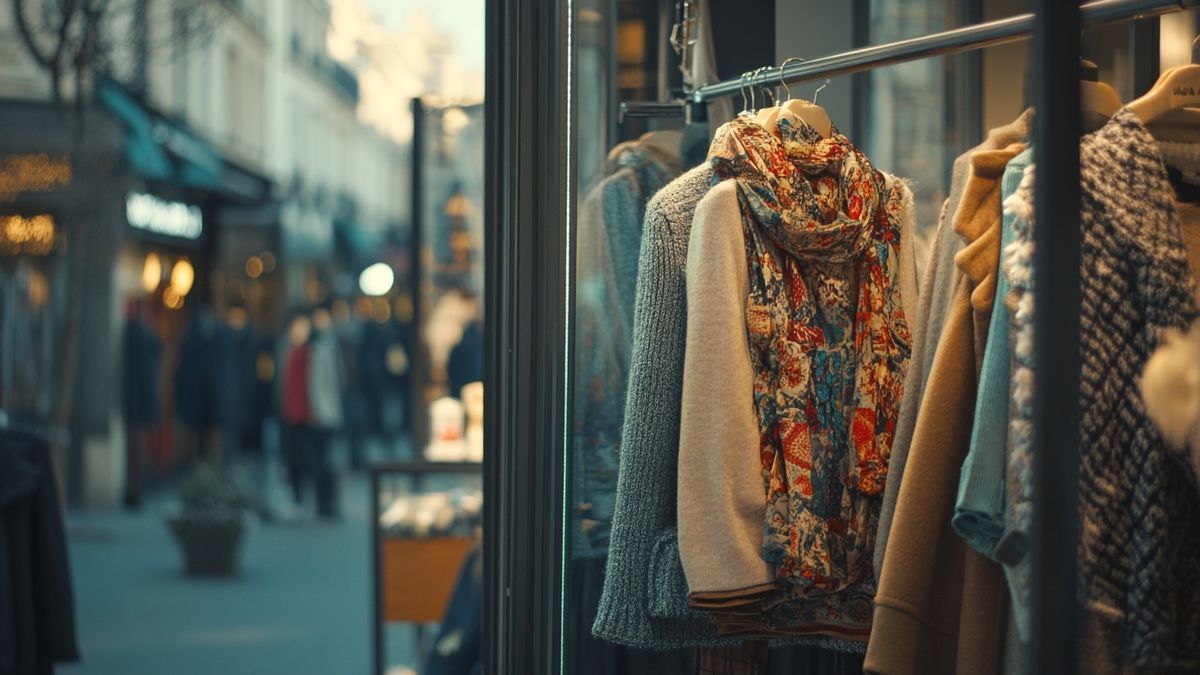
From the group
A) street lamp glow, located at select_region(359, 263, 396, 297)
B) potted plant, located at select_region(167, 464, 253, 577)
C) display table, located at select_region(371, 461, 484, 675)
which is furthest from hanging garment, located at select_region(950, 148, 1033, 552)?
street lamp glow, located at select_region(359, 263, 396, 297)

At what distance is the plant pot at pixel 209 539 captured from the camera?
9219 mm

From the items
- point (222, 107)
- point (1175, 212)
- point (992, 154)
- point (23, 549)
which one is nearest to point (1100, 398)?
point (1175, 212)

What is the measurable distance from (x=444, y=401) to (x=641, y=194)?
393 cm

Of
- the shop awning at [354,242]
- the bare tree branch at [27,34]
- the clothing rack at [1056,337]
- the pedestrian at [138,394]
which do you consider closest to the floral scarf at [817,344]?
the clothing rack at [1056,337]

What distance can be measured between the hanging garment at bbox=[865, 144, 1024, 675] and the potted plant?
7.49m

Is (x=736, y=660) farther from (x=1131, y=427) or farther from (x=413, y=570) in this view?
(x=413, y=570)

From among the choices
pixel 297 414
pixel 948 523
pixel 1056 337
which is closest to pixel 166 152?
pixel 297 414

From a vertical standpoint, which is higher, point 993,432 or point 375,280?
point 375,280

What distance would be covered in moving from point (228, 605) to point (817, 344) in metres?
6.55

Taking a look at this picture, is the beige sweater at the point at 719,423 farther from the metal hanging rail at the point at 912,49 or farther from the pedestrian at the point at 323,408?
the pedestrian at the point at 323,408

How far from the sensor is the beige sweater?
2.39 meters

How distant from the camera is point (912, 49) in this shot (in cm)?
244

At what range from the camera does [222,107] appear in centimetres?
1831

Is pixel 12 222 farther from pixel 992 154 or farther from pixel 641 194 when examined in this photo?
pixel 992 154
